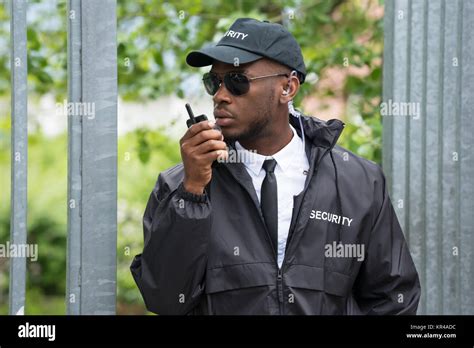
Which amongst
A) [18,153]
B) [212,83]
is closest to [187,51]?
[212,83]

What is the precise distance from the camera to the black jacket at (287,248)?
2902 mm

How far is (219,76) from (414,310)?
121 cm

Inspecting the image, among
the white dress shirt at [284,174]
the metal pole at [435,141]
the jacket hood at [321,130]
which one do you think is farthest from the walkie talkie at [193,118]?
the metal pole at [435,141]

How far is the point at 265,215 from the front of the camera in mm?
3090

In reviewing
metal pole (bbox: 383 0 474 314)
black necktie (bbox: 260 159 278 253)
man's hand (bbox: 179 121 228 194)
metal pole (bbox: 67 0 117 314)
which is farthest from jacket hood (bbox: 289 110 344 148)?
metal pole (bbox: 67 0 117 314)

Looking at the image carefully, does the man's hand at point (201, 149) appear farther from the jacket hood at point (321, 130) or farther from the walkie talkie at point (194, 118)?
the jacket hood at point (321, 130)

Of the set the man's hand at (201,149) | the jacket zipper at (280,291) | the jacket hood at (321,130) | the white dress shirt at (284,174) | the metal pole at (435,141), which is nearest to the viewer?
the man's hand at (201,149)

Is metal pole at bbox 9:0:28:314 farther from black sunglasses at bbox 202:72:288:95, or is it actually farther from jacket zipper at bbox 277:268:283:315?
jacket zipper at bbox 277:268:283:315

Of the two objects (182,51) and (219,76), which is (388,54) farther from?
(182,51)

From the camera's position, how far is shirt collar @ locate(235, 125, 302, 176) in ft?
10.6

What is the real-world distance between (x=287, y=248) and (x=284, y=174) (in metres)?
0.33

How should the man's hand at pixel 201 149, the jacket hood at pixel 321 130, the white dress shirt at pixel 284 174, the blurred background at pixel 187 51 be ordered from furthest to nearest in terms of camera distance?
the blurred background at pixel 187 51 → the jacket hood at pixel 321 130 → the white dress shirt at pixel 284 174 → the man's hand at pixel 201 149
